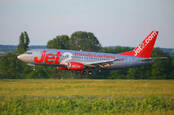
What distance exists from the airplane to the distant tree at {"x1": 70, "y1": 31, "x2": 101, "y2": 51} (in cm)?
6554

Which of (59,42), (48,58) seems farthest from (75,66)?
(59,42)

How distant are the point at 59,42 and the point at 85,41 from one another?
22.0m

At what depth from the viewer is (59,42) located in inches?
4072

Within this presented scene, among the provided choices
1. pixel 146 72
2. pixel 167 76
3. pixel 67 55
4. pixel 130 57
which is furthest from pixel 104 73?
pixel 67 55

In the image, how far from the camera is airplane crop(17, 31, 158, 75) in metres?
45.6

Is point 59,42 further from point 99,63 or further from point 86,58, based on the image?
point 99,63

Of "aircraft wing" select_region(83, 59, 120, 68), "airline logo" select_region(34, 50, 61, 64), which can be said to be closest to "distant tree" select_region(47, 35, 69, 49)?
"aircraft wing" select_region(83, 59, 120, 68)

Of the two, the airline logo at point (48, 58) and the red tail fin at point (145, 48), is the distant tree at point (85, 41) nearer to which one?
the red tail fin at point (145, 48)

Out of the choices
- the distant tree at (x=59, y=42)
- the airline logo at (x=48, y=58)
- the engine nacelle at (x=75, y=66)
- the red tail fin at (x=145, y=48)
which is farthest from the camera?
the distant tree at (x=59, y=42)

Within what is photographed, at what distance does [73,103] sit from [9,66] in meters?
51.2

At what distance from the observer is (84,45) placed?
118 m

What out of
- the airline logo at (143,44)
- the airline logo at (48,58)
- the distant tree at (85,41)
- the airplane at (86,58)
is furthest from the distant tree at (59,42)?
the airline logo at (48,58)

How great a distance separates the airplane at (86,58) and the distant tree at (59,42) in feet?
161

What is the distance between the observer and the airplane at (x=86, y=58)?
45.6m
